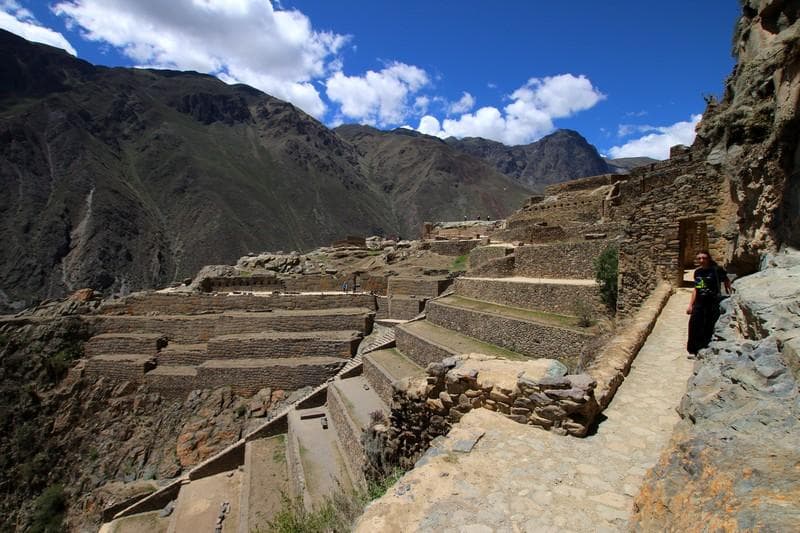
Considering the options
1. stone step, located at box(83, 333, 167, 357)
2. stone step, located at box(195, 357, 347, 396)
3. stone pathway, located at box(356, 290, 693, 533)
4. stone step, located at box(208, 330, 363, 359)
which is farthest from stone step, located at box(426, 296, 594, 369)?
stone step, located at box(83, 333, 167, 357)

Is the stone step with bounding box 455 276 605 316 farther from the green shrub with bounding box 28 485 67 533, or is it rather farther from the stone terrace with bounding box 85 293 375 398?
the green shrub with bounding box 28 485 67 533

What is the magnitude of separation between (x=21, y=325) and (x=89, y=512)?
10.6 metres

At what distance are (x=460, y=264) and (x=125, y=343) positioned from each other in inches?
666

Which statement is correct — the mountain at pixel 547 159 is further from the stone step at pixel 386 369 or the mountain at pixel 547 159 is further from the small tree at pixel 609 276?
the small tree at pixel 609 276

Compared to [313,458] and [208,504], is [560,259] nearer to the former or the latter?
[313,458]

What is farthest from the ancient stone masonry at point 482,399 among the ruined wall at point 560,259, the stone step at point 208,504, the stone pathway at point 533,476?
the ruined wall at point 560,259

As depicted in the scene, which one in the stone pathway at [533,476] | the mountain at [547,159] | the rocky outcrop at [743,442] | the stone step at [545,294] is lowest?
the stone pathway at [533,476]

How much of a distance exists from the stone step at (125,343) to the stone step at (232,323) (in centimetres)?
54

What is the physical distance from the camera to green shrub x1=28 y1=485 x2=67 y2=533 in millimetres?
12859

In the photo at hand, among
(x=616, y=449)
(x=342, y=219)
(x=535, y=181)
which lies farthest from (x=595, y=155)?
(x=616, y=449)

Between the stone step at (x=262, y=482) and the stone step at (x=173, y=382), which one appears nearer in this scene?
the stone step at (x=262, y=482)

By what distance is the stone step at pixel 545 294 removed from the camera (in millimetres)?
10719

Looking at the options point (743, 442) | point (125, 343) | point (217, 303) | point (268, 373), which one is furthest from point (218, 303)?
point (743, 442)

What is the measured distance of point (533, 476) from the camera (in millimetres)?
3645
